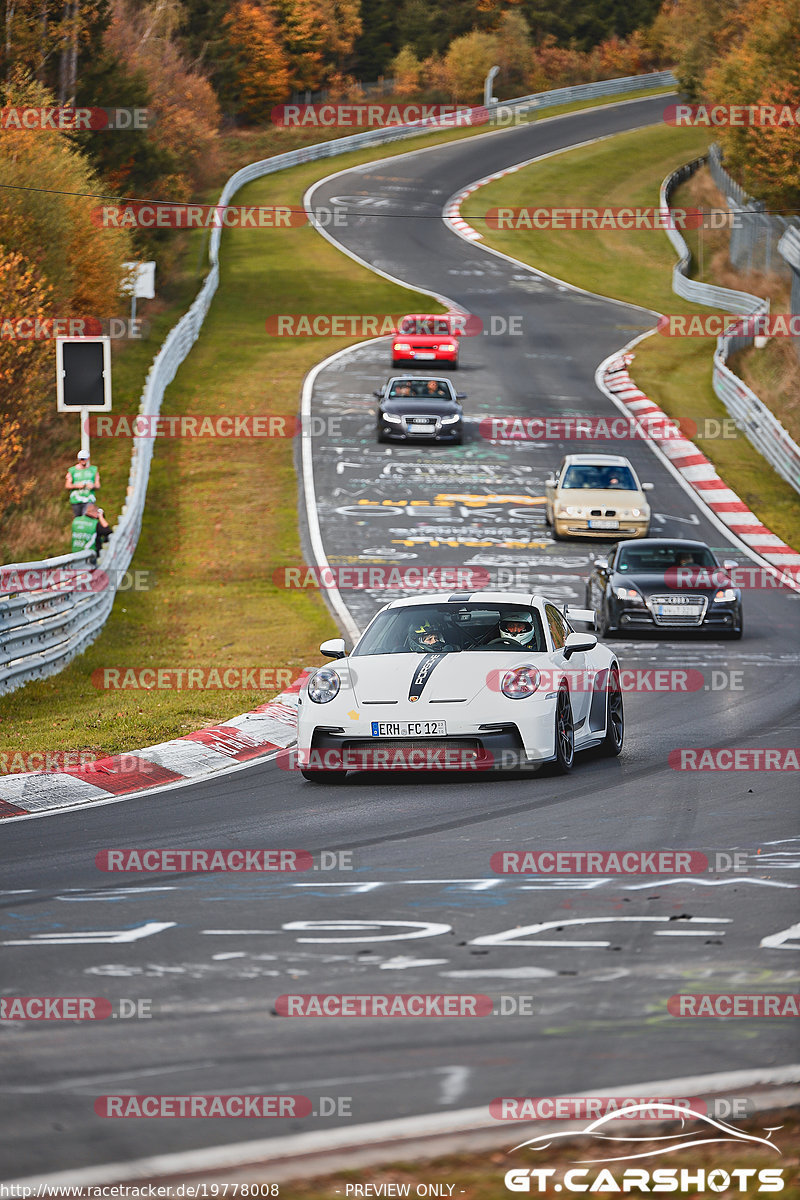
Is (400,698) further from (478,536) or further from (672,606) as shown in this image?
(478,536)

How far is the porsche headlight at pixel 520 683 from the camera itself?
1184cm

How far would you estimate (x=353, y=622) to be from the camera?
2291 cm

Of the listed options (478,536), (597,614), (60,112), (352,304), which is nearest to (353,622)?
(597,614)

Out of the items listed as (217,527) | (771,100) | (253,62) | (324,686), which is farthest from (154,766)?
(253,62)

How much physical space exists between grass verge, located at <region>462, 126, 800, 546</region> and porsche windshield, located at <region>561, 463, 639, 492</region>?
333 cm

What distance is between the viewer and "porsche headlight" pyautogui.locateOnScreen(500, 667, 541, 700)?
11844 mm

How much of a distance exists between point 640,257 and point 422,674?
57.6m

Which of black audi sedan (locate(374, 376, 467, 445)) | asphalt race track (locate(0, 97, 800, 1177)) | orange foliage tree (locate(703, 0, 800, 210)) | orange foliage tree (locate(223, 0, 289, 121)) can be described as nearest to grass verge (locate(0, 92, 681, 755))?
black audi sedan (locate(374, 376, 467, 445))

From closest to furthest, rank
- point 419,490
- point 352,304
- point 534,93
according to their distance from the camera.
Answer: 1. point 419,490
2. point 352,304
3. point 534,93

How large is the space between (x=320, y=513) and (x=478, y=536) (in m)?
3.63

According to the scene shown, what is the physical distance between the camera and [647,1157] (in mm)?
4609

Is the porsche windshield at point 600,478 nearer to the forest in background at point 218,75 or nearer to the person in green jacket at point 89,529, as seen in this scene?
the forest in background at point 218,75

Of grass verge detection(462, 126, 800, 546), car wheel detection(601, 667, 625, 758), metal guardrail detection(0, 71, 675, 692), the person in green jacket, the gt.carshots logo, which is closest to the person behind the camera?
the gt.carshots logo

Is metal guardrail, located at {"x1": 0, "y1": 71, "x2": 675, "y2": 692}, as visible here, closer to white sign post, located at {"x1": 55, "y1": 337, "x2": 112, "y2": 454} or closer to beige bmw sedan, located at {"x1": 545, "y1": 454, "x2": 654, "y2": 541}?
white sign post, located at {"x1": 55, "y1": 337, "x2": 112, "y2": 454}
